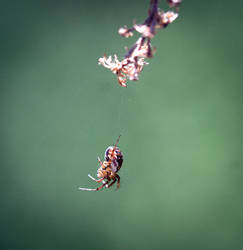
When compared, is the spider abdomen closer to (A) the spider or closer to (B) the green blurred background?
(A) the spider

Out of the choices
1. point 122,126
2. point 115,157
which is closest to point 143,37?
point 115,157

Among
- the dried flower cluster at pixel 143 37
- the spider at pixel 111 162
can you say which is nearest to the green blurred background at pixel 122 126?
the spider at pixel 111 162

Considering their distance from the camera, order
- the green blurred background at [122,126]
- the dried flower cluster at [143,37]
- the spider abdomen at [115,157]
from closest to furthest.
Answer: the dried flower cluster at [143,37] → the spider abdomen at [115,157] → the green blurred background at [122,126]

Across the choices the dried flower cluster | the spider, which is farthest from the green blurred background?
the dried flower cluster

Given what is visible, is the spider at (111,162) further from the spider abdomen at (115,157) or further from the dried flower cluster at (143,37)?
the dried flower cluster at (143,37)

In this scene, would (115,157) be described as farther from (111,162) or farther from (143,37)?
(143,37)

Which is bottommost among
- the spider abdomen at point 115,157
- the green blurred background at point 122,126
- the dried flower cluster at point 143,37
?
the dried flower cluster at point 143,37
